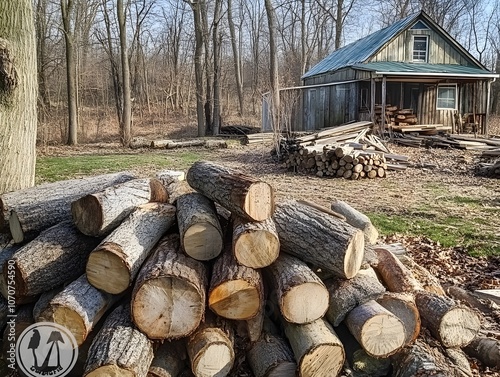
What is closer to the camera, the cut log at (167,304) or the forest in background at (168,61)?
the cut log at (167,304)

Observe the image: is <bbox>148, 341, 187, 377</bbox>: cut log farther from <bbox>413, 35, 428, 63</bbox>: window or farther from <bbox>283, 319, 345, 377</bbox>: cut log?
<bbox>413, 35, 428, 63</bbox>: window

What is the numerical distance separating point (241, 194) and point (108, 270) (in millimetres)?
1159

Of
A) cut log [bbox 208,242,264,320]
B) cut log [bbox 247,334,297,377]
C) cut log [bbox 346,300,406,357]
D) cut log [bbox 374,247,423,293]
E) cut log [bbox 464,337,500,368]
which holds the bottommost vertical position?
cut log [bbox 464,337,500,368]

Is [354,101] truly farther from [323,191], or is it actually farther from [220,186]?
[220,186]

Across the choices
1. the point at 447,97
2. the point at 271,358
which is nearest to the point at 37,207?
the point at 271,358

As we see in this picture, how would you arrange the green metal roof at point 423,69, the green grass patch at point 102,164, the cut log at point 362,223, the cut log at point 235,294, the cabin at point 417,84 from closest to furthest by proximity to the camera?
the cut log at point 235,294 → the cut log at point 362,223 → the green grass patch at point 102,164 → the green metal roof at point 423,69 → the cabin at point 417,84

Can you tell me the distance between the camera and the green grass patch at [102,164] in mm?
12844

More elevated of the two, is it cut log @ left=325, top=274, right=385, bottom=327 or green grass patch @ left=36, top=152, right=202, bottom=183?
green grass patch @ left=36, top=152, right=202, bottom=183

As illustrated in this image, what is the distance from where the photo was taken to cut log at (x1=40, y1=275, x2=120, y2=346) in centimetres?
301

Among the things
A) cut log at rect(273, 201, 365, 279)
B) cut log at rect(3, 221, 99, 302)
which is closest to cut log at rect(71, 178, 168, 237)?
cut log at rect(3, 221, 99, 302)

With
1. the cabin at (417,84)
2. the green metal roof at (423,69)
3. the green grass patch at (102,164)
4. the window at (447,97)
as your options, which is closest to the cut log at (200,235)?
the green grass patch at (102,164)

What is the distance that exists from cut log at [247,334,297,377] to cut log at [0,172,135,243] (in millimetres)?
2178

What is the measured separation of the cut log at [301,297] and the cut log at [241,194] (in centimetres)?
56

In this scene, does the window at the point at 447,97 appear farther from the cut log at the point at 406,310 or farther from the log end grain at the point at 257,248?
the log end grain at the point at 257,248
